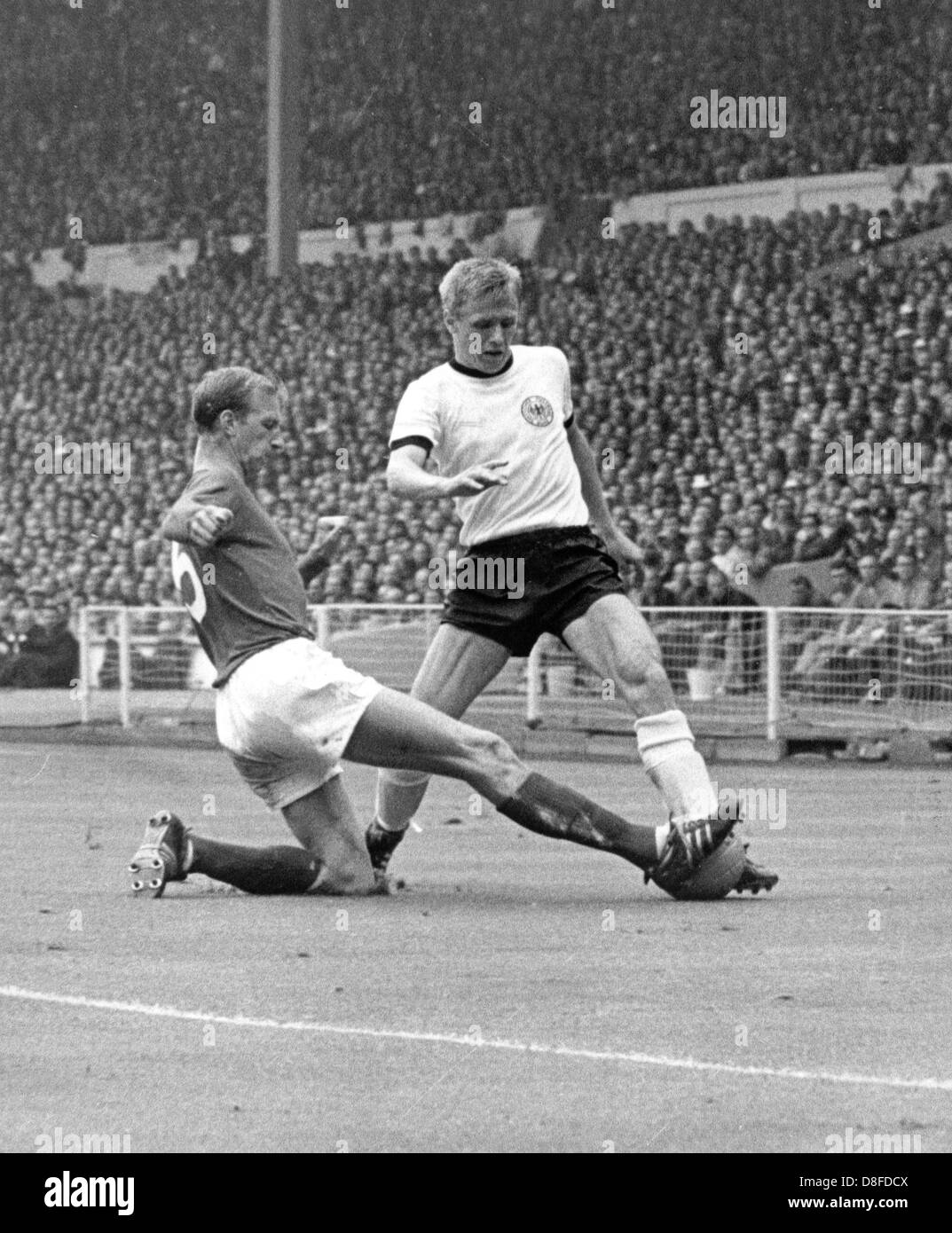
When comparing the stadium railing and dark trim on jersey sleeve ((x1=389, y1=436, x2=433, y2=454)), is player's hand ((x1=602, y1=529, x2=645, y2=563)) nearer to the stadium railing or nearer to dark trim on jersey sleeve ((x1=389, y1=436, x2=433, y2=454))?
dark trim on jersey sleeve ((x1=389, y1=436, x2=433, y2=454))

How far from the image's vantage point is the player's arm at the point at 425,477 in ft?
26.4

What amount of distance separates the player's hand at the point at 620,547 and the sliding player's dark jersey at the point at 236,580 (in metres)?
1.11

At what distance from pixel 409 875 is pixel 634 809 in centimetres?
415

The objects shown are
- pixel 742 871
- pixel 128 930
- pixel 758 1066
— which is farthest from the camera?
pixel 742 871

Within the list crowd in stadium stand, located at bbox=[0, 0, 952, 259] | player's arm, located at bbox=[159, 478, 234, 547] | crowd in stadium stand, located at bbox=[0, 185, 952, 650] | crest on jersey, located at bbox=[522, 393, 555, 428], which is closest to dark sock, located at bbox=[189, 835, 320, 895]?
player's arm, located at bbox=[159, 478, 234, 547]

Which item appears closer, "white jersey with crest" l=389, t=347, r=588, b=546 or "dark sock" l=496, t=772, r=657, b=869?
"dark sock" l=496, t=772, r=657, b=869

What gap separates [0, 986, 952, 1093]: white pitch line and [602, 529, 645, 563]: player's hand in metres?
3.02

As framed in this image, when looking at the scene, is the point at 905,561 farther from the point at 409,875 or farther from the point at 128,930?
the point at 128,930

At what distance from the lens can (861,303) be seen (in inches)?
964

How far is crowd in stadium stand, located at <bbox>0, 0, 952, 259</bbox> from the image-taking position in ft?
102

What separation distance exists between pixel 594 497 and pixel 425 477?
39.1 inches

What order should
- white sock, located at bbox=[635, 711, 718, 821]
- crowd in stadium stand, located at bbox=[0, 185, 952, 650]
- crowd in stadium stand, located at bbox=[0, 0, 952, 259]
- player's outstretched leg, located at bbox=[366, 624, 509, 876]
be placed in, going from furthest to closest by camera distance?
1. crowd in stadium stand, located at bbox=[0, 0, 952, 259]
2. crowd in stadium stand, located at bbox=[0, 185, 952, 650]
3. player's outstretched leg, located at bbox=[366, 624, 509, 876]
4. white sock, located at bbox=[635, 711, 718, 821]

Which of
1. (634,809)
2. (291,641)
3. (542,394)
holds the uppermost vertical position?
(542,394)

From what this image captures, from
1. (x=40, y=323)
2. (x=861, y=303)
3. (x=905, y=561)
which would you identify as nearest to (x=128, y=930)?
(x=905, y=561)
